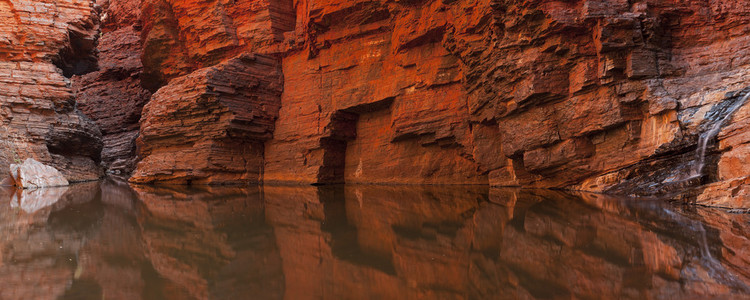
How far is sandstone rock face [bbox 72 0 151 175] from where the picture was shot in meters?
22.1

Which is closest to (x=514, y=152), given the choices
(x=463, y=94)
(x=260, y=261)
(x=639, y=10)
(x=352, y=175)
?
(x=463, y=94)

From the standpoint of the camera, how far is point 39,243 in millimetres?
3564

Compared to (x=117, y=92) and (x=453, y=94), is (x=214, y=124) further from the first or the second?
(x=117, y=92)

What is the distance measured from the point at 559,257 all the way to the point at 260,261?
6.74 feet

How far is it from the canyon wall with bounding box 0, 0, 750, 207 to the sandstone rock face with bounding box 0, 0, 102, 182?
11.1ft

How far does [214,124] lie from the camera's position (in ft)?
45.6

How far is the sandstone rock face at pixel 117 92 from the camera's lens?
72.6ft

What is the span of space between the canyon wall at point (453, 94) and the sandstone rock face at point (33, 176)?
2.47m

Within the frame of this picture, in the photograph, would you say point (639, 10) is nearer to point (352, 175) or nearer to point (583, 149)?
point (583, 149)

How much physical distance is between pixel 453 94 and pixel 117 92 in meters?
20.4

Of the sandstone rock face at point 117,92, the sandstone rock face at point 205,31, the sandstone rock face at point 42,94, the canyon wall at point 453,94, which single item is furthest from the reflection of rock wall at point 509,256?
the sandstone rock face at point 117,92

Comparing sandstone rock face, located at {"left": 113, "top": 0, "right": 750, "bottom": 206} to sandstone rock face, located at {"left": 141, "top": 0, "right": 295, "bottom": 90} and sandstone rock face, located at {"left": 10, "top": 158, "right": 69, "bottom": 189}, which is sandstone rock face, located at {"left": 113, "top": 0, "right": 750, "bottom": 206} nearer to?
sandstone rock face, located at {"left": 141, "top": 0, "right": 295, "bottom": 90}

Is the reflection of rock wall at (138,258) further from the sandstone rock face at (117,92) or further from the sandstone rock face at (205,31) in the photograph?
the sandstone rock face at (117,92)

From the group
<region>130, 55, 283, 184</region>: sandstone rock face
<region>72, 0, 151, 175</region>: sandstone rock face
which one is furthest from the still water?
<region>72, 0, 151, 175</region>: sandstone rock face
